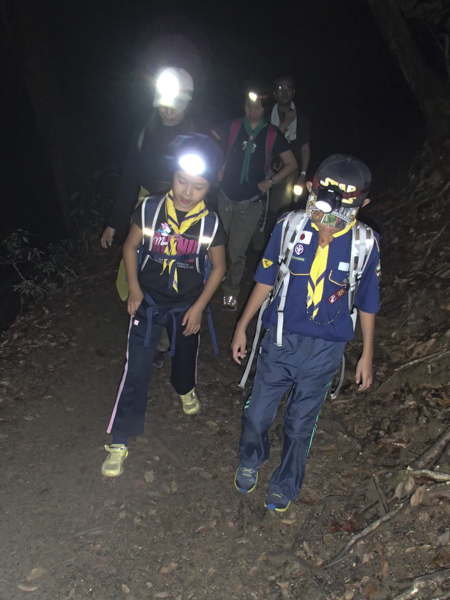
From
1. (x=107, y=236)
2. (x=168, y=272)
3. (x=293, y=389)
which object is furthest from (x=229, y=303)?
(x=293, y=389)

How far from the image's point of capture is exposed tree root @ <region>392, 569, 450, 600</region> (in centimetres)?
294

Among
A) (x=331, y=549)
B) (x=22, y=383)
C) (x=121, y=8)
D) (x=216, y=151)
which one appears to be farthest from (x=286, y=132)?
(x=121, y=8)

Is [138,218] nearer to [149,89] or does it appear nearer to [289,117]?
[289,117]

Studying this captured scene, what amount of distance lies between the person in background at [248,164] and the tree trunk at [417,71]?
3.92 m

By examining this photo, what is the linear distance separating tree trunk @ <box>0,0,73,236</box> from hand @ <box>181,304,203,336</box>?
612 cm

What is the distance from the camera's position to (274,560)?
10.9 feet

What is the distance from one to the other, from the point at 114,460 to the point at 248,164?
348 cm

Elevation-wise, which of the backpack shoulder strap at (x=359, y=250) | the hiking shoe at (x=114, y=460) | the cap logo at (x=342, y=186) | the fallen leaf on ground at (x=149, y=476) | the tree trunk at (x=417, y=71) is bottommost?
the fallen leaf on ground at (x=149, y=476)

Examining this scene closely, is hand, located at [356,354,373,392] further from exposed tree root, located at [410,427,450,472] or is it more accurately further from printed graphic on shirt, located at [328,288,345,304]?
exposed tree root, located at [410,427,450,472]

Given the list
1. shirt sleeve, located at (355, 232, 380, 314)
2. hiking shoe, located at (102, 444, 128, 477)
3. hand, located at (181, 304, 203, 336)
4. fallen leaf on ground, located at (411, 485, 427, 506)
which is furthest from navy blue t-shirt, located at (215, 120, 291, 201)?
fallen leaf on ground, located at (411, 485, 427, 506)

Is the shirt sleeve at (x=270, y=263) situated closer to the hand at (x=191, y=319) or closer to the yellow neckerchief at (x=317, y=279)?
the yellow neckerchief at (x=317, y=279)

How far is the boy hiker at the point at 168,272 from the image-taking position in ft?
11.4

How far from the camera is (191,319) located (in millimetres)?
3756

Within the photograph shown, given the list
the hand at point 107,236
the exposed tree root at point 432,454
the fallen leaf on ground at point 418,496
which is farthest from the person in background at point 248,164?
the fallen leaf on ground at point 418,496
